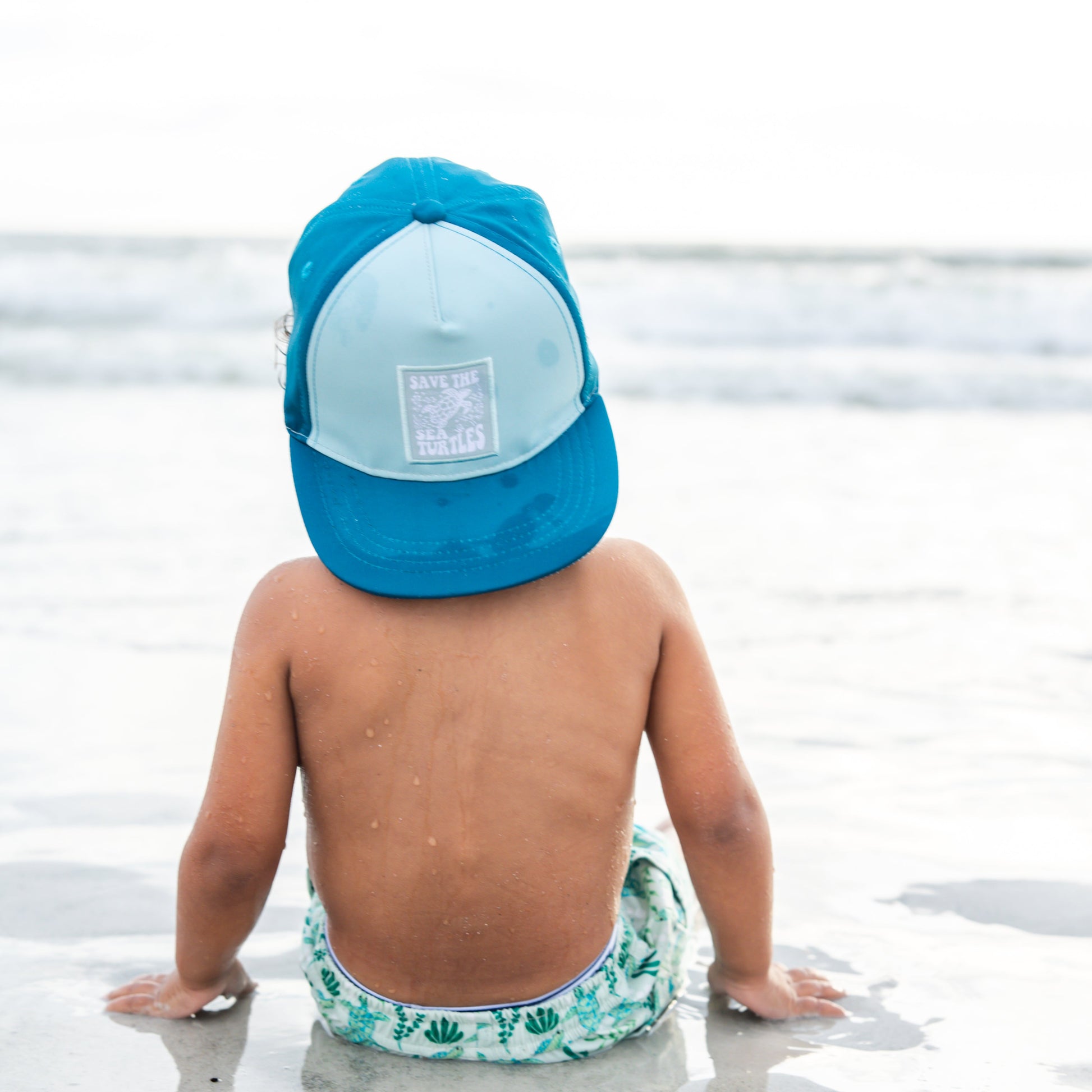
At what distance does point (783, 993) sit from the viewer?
1.76 metres

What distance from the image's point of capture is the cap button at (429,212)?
1.36 metres

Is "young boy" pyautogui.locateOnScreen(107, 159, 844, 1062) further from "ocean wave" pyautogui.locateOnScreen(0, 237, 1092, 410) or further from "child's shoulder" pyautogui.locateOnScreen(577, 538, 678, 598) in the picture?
"ocean wave" pyautogui.locateOnScreen(0, 237, 1092, 410)

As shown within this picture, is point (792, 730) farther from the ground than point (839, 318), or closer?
closer

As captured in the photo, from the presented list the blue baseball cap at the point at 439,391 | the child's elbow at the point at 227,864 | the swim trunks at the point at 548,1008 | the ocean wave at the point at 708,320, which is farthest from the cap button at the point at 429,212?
the ocean wave at the point at 708,320

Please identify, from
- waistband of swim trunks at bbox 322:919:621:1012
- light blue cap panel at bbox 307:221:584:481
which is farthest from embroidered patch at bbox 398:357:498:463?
waistband of swim trunks at bbox 322:919:621:1012

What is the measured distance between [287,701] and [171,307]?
10.7m

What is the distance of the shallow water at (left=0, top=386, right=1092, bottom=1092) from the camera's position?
1.67 metres

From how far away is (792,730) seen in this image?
112 inches

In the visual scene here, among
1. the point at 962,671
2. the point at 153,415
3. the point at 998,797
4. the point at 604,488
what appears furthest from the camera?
the point at 153,415

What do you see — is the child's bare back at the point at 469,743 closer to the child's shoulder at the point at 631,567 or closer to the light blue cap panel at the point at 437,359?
the child's shoulder at the point at 631,567

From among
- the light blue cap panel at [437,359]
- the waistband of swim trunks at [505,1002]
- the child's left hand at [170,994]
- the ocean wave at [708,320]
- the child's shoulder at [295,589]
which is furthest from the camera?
the ocean wave at [708,320]

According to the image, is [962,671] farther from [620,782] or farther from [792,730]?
[620,782]

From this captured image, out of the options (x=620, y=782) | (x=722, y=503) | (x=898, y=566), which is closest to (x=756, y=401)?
(x=722, y=503)

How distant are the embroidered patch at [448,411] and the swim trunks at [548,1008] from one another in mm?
679
